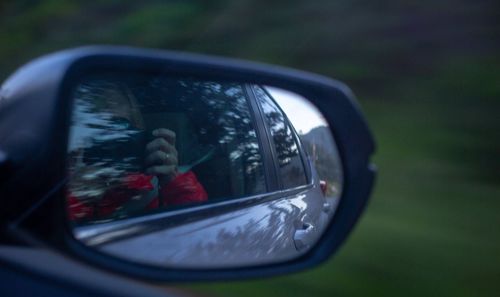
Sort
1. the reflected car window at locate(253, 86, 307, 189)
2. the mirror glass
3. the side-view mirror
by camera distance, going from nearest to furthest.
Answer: the side-view mirror
the mirror glass
the reflected car window at locate(253, 86, 307, 189)

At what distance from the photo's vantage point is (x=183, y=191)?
8.14ft

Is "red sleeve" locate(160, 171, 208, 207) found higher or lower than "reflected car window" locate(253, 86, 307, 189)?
lower

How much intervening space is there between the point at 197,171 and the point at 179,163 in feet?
0.23

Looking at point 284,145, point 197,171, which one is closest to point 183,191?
point 197,171

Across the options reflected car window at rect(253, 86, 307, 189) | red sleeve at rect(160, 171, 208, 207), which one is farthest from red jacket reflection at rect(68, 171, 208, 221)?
reflected car window at rect(253, 86, 307, 189)

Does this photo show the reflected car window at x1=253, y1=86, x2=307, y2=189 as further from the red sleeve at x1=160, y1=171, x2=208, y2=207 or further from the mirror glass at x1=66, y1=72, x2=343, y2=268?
the red sleeve at x1=160, y1=171, x2=208, y2=207

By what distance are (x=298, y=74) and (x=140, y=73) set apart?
0.50 m

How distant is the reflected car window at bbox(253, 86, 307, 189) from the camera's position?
8.67ft

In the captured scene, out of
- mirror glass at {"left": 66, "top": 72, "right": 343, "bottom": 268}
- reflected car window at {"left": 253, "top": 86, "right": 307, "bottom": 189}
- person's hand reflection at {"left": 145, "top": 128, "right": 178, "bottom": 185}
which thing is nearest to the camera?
mirror glass at {"left": 66, "top": 72, "right": 343, "bottom": 268}

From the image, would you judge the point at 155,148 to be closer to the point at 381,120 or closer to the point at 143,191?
the point at 143,191

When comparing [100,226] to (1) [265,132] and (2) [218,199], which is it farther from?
(1) [265,132]

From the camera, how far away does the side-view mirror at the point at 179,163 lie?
191 cm

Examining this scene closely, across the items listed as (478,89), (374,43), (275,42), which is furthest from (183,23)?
(478,89)

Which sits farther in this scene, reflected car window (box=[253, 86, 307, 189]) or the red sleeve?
reflected car window (box=[253, 86, 307, 189])
